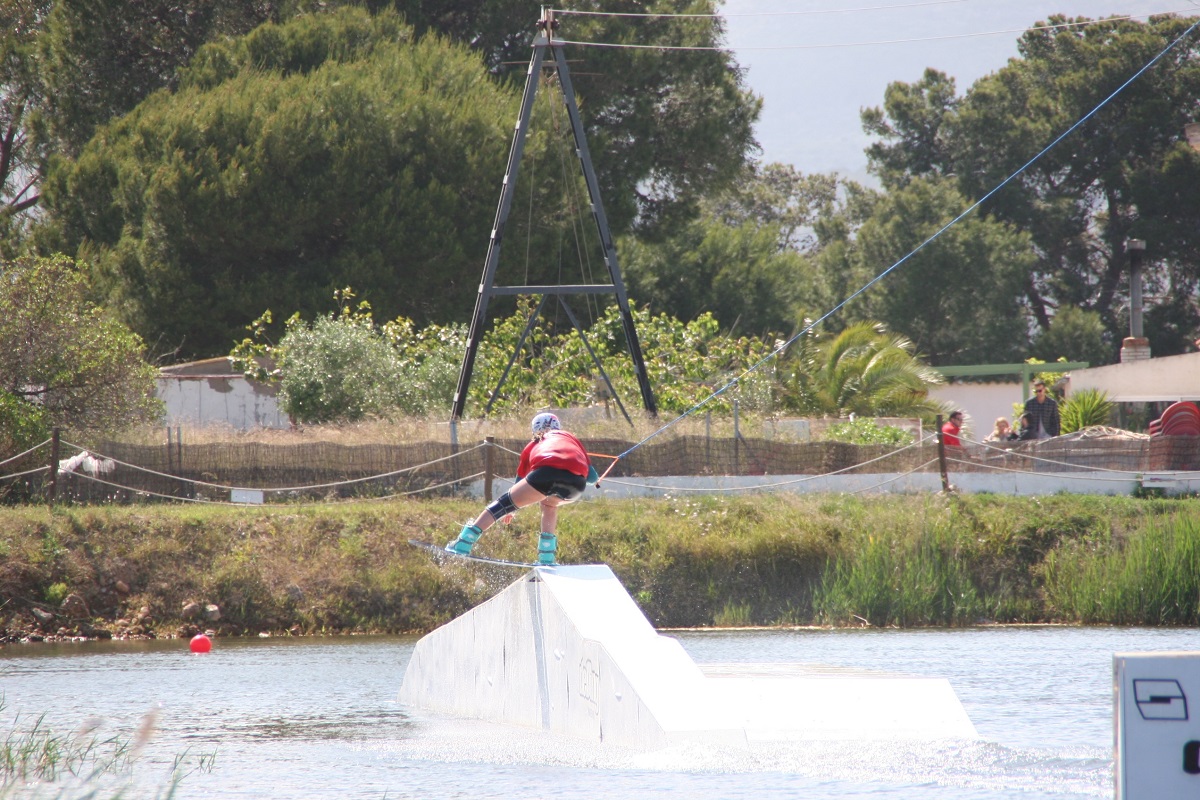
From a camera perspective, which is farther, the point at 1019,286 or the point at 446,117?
the point at 1019,286

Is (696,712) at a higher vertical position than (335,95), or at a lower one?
lower

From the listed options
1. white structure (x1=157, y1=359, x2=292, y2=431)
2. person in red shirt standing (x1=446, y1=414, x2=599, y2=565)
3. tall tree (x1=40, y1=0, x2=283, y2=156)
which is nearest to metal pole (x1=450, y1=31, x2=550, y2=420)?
white structure (x1=157, y1=359, x2=292, y2=431)

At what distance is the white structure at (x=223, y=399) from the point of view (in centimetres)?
3078

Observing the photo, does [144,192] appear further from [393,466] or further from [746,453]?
[746,453]

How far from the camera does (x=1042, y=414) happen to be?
24797 mm

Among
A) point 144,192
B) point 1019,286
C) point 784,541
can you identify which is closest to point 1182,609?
point 784,541

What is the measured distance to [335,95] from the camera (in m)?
36.3

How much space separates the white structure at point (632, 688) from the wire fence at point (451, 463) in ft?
36.4

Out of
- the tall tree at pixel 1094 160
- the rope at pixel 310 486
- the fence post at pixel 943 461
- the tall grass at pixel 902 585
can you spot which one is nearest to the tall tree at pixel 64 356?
the rope at pixel 310 486

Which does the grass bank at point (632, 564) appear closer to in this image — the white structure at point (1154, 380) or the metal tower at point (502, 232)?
the metal tower at point (502, 232)

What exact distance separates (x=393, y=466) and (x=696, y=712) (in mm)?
14642

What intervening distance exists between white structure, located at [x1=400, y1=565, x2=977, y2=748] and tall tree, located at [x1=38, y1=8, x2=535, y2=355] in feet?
80.4

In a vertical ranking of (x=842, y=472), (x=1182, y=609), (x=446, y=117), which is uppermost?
(x=446, y=117)

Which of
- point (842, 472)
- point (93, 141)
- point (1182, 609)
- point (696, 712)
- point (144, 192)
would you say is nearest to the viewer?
point (696, 712)
